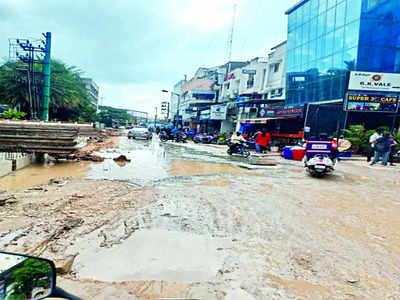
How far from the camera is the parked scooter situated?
844 cm

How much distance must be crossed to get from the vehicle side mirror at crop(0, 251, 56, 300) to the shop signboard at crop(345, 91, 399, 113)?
802 inches

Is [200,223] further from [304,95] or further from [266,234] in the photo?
[304,95]

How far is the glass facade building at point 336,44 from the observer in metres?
19.5

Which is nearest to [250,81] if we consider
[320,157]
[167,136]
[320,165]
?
[167,136]

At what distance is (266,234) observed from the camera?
363 cm

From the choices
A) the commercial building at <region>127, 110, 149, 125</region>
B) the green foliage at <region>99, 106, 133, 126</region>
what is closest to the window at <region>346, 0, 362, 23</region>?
the green foliage at <region>99, 106, 133, 126</region>

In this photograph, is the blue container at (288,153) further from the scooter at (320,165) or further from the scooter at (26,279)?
the scooter at (26,279)

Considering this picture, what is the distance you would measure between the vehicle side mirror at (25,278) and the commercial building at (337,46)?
21255 mm

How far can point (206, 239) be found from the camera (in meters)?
3.41

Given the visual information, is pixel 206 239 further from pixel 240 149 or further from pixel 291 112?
pixel 291 112

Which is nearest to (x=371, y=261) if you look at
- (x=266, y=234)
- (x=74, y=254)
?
(x=266, y=234)

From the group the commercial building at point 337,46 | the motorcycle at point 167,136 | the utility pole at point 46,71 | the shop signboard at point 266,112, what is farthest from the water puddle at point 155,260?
the utility pole at point 46,71

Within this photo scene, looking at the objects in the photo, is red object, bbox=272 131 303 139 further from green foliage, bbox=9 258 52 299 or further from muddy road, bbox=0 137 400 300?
green foliage, bbox=9 258 52 299

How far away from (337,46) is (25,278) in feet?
83.3
